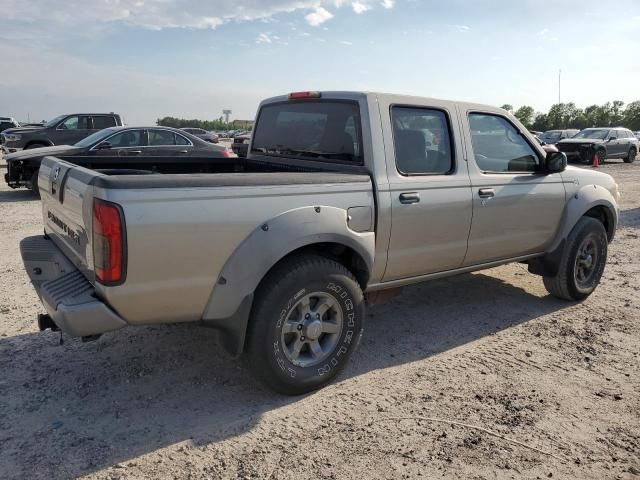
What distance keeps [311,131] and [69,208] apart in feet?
6.26

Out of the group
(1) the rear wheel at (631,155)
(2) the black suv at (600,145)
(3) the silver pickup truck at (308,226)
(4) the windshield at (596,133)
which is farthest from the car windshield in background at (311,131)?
(1) the rear wheel at (631,155)

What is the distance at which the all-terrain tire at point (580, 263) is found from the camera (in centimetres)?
524

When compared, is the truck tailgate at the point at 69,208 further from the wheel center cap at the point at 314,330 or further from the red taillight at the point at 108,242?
the wheel center cap at the point at 314,330

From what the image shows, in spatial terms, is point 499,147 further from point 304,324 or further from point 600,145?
point 600,145

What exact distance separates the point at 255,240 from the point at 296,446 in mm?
1155

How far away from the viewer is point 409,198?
390 centimetres

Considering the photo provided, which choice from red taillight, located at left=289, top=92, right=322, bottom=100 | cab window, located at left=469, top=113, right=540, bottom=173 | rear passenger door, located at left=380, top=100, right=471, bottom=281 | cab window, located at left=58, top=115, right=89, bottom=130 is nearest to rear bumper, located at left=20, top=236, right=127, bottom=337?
rear passenger door, located at left=380, top=100, right=471, bottom=281

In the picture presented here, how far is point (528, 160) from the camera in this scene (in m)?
4.92

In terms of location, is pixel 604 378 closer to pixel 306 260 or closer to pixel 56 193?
pixel 306 260

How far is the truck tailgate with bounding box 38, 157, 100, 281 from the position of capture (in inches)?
116

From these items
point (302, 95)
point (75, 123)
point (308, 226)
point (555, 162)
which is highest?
point (75, 123)

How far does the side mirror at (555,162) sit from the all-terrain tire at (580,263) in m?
0.68

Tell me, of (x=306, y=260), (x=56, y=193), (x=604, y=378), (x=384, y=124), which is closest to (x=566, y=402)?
(x=604, y=378)

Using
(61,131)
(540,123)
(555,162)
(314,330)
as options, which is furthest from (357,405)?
(540,123)
